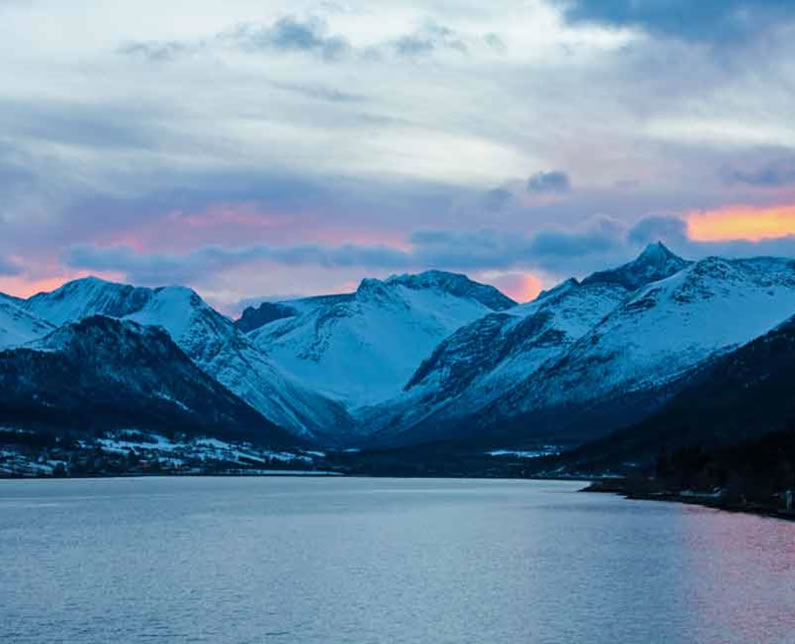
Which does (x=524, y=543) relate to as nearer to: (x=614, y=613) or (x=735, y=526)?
(x=735, y=526)

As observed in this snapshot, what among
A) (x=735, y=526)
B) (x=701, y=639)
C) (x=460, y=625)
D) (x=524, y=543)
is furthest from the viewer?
(x=735, y=526)

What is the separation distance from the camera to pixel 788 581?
4587 inches

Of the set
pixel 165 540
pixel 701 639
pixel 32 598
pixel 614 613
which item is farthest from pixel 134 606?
pixel 165 540

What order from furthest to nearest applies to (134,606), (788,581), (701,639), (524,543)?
(524,543) → (788,581) → (134,606) → (701,639)

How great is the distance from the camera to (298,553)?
150750mm

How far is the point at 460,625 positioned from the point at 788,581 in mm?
33108

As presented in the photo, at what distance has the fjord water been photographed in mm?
93938

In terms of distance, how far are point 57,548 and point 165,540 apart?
15746 millimetres

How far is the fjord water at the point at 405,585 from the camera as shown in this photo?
93.9m

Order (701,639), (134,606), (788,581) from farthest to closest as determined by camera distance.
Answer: (788,581), (134,606), (701,639)

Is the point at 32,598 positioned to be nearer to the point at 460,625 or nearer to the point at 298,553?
the point at 460,625

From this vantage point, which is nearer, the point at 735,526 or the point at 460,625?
the point at 460,625

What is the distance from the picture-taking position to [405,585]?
119 metres

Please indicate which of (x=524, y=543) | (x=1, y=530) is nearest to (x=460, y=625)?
(x=524, y=543)
